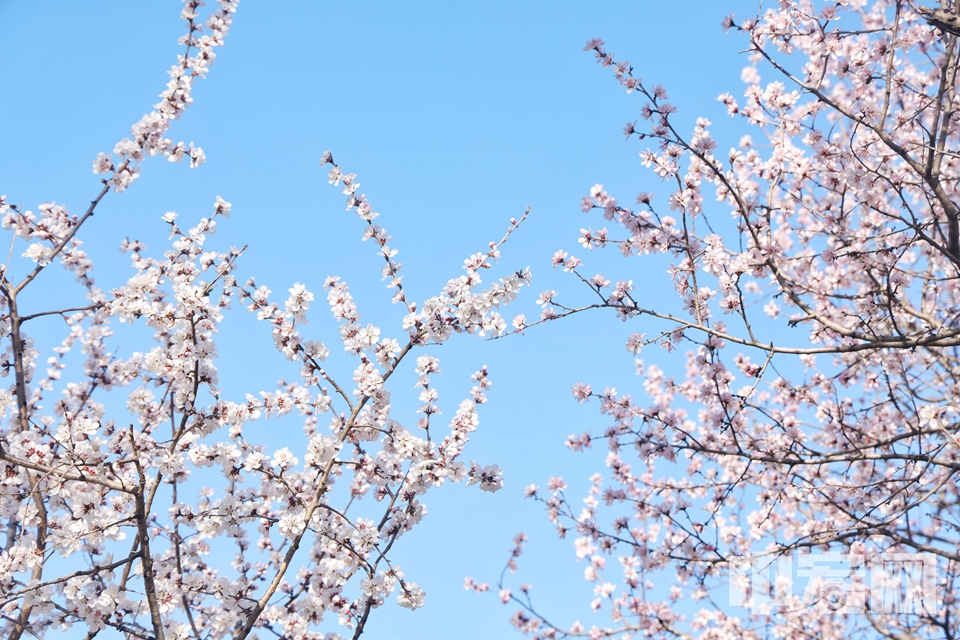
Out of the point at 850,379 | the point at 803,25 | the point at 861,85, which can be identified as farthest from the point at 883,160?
the point at 850,379

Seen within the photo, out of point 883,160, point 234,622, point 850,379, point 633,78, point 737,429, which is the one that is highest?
point 883,160

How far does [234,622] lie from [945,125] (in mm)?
5799

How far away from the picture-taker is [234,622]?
4531mm

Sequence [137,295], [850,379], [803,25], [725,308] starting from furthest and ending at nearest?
[850,379] < [803,25] < [725,308] < [137,295]

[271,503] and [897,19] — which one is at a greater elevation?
[897,19]

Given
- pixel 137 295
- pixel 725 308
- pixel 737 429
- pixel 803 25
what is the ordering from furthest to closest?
pixel 737 429
pixel 803 25
pixel 725 308
pixel 137 295

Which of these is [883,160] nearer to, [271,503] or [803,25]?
[803,25]

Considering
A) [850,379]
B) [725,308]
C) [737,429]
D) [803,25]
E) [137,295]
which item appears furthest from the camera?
[850,379]

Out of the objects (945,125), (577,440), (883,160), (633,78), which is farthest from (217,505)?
(883,160)

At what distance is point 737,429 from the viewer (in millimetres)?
6047

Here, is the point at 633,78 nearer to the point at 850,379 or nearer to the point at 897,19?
the point at 897,19

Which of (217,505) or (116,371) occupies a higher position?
(116,371)

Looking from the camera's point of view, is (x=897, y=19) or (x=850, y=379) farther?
(x=850, y=379)

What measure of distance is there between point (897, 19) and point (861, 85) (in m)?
0.92
